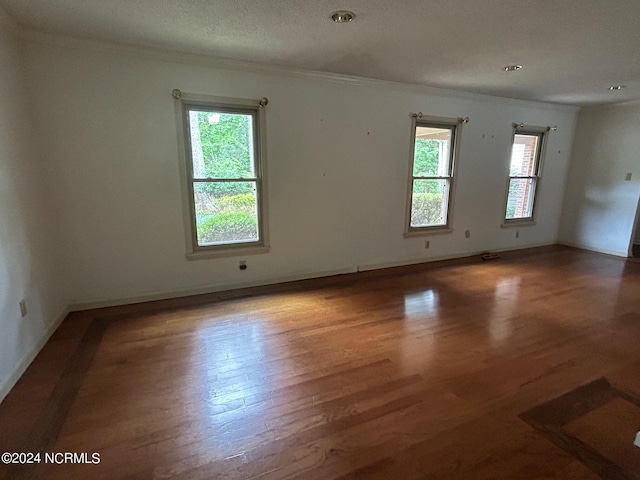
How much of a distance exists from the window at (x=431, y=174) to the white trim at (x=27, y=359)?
4.20 m

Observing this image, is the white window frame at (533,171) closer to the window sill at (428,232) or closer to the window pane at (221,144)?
the window sill at (428,232)

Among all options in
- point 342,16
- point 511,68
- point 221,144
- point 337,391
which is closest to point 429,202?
point 511,68

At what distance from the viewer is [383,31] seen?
258 cm

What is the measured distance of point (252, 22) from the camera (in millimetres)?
2451

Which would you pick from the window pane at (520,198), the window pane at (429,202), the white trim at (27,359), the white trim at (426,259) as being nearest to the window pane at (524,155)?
the window pane at (520,198)

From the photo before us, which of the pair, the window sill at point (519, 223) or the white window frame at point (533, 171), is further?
the window sill at point (519, 223)

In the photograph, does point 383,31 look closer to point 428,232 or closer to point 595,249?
point 428,232

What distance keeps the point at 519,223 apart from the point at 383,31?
185 inches

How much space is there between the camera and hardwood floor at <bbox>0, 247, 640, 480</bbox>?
1.62 m

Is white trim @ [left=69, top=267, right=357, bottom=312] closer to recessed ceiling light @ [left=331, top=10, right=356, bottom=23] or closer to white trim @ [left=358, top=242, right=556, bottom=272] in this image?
white trim @ [left=358, top=242, right=556, bottom=272]

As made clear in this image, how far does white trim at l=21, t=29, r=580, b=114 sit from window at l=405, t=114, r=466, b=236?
15.9 inches

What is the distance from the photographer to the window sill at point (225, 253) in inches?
143

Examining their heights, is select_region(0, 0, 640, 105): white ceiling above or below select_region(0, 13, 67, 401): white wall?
above

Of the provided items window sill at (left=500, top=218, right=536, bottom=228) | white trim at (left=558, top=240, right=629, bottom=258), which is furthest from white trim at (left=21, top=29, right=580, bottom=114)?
white trim at (left=558, top=240, right=629, bottom=258)
